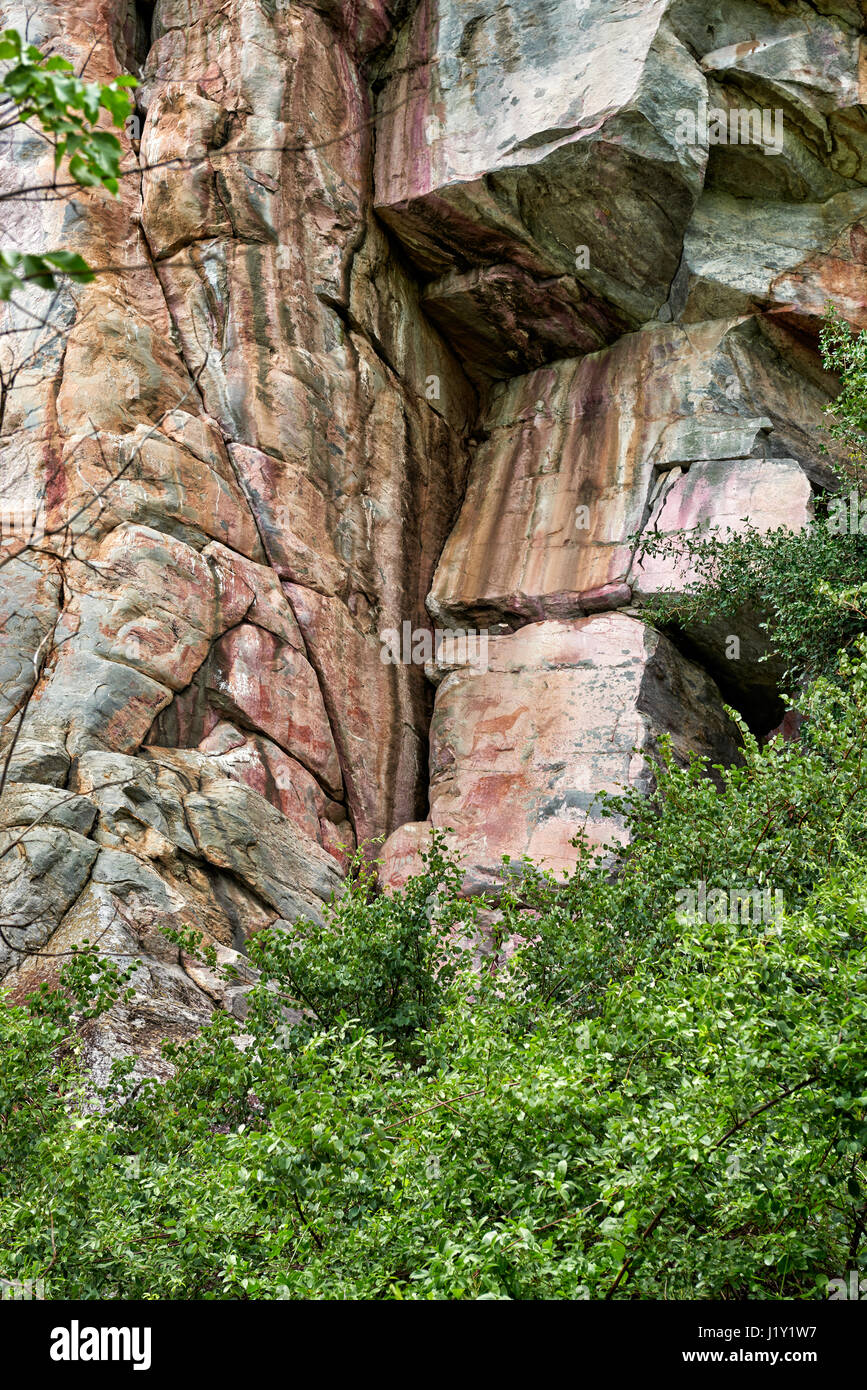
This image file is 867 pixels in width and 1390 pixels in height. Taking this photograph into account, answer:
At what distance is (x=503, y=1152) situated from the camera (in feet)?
22.7

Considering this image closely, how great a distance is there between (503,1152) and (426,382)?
53.1ft

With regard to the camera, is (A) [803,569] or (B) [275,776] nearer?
(B) [275,776]

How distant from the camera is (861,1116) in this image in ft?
18.9

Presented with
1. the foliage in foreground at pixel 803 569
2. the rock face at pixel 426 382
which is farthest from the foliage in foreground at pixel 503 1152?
the foliage in foreground at pixel 803 569

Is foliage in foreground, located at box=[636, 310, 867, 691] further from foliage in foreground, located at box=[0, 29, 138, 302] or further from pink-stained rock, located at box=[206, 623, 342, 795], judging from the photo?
foliage in foreground, located at box=[0, 29, 138, 302]

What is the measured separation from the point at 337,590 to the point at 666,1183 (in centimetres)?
1317

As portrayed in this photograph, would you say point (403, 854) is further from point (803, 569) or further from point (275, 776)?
point (803, 569)

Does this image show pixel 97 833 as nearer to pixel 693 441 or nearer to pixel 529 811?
pixel 529 811

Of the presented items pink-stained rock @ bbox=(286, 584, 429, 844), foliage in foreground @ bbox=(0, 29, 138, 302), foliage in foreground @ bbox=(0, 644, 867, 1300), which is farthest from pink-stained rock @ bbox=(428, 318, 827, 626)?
foliage in foreground @ bbox=(0, 29, 138, 302)

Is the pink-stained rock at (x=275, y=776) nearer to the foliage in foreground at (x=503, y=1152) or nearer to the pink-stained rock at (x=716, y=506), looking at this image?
the pink-stained rock at (x=716, y=506)

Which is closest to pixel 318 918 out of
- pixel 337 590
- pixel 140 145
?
pixel 337 590

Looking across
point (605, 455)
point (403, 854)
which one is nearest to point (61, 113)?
point (403, 854)

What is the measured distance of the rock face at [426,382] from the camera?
54.1 ft

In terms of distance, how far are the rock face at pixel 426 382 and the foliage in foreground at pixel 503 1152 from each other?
651 centimetres
